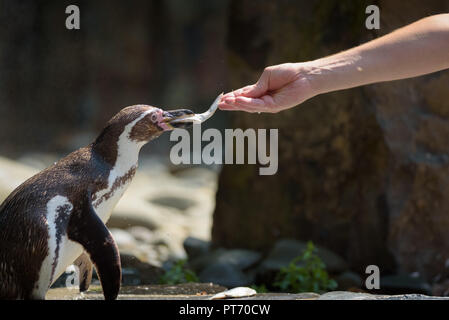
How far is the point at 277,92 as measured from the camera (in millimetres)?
2604

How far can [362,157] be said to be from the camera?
17.6 ft

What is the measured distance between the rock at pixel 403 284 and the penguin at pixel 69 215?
243 cm

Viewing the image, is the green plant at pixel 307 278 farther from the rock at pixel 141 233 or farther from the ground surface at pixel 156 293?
the rock at pixel 141 233

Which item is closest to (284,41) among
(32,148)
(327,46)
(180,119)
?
(327,46)

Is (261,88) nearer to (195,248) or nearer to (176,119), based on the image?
(176,119)

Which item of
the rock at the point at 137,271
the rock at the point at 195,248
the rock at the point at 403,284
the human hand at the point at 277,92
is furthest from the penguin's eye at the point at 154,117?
the rock at the point at 195,248

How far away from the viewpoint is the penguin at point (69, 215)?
8.42ft

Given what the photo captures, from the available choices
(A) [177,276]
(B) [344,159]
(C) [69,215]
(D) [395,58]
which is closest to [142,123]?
(C) [69,215]

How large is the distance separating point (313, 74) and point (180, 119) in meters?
0.67

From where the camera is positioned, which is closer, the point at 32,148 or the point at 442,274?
the point at 442,274

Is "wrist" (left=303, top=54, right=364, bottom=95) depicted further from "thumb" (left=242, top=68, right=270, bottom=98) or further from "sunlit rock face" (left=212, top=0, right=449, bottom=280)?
"sunlit rock face" (left=212, top=0, right=449, bottom=280)

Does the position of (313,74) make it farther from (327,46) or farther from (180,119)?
(327,46)

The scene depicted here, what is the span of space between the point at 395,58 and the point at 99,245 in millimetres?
1245

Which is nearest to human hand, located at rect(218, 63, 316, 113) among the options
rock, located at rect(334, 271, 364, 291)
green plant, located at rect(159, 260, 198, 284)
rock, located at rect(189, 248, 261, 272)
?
green plant, located at rect(159, 260, 198, 284)
